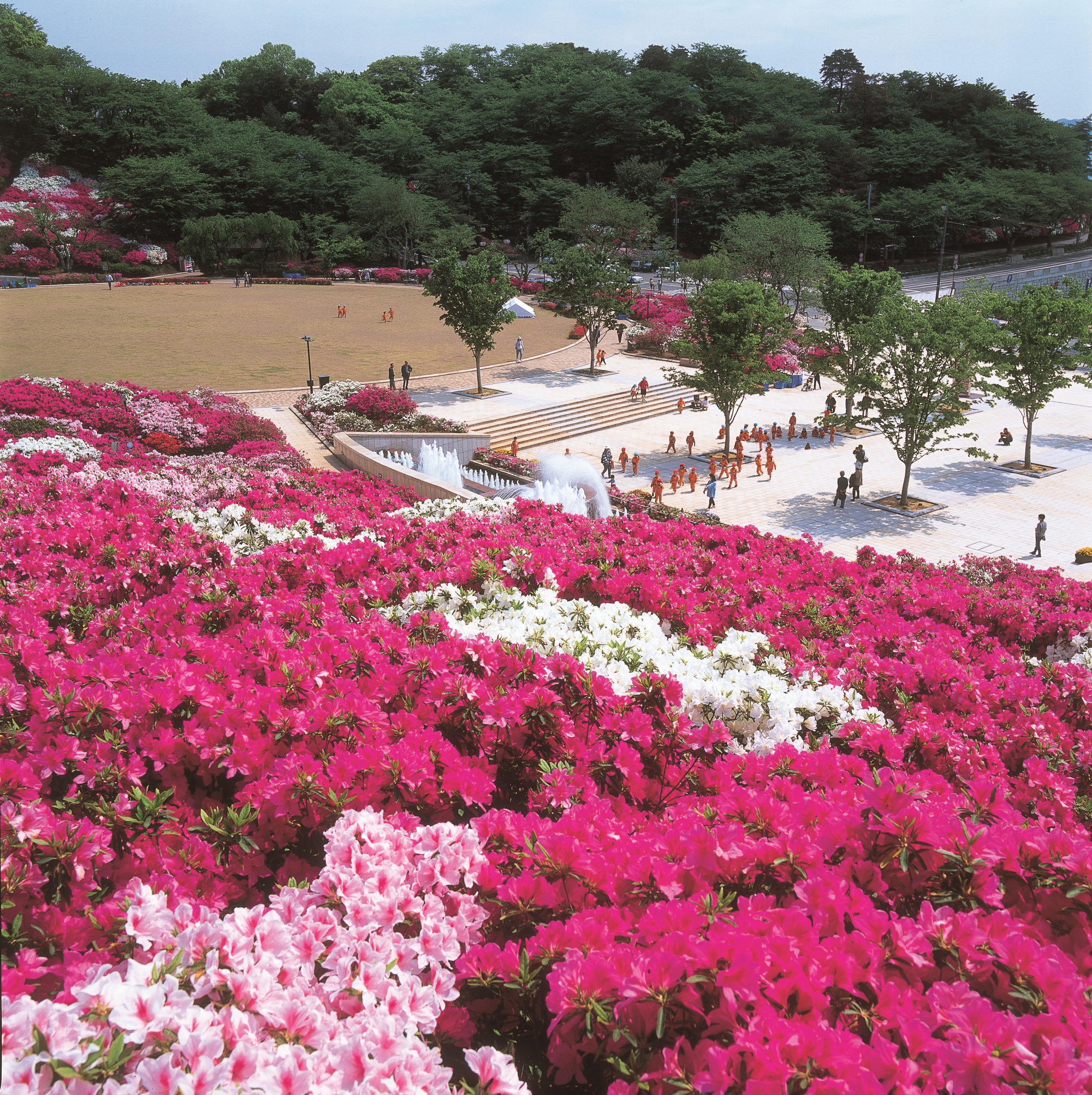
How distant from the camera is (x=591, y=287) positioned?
37.9 m

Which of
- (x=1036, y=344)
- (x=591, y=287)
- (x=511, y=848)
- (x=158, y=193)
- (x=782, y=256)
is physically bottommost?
(x=511, y=848)

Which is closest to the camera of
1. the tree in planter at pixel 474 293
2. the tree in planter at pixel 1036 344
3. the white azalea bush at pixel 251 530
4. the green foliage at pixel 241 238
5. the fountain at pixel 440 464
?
the white azalea bush at pixel 251 530

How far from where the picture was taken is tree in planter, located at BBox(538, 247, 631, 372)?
3794cm

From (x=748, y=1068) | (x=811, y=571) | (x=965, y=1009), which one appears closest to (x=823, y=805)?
(x=965, y=1009)

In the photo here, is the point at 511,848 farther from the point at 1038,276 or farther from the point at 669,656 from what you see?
the point at 1038,276

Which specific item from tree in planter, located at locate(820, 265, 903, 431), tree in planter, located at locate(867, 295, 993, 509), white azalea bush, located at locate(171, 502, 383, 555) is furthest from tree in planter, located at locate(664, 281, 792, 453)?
white azalea bush, located at locate(171, 502, 383, 555)

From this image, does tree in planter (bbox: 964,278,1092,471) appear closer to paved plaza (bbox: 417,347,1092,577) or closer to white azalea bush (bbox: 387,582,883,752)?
paved plaza (bbox: 417,347,1092,577)

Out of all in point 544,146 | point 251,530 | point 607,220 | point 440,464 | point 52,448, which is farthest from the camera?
point 544,146

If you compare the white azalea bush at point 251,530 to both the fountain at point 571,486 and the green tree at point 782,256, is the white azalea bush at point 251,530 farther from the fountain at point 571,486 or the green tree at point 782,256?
the green tree at point 782,256

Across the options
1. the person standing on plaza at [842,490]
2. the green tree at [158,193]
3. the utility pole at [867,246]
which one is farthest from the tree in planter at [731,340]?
the green tree at [158,193]

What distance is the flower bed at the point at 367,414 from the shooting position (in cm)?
2641

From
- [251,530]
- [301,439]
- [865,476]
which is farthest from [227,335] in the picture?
[251,530]

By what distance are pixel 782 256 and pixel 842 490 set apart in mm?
29428

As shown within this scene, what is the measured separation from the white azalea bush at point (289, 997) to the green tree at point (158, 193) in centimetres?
7119
